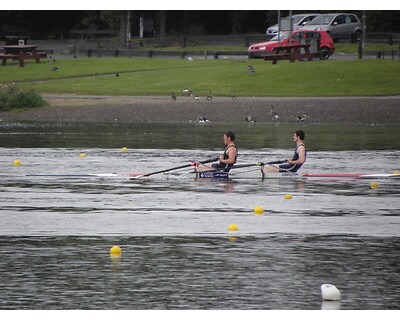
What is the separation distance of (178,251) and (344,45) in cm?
5624

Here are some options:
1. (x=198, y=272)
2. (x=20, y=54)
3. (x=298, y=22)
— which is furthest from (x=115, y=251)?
(x=298, y=22)

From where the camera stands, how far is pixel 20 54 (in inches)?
2798

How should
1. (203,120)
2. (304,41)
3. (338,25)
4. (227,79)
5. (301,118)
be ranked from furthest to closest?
(338,25), (304,41), (227,79), (203,120), (301,118)

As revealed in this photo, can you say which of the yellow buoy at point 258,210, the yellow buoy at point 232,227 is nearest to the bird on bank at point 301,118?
the yellow buoy at point 258,210

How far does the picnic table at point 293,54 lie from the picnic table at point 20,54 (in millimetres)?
16693

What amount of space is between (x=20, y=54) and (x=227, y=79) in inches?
678

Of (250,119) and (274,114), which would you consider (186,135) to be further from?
(274,114)

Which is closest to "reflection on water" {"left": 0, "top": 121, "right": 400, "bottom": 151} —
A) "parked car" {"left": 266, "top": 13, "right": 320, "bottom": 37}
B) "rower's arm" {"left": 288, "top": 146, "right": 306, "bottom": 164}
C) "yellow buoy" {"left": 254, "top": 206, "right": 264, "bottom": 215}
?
"rower's arm" {"left": 288, "top": 146, "right": 306, "bottom": 164}

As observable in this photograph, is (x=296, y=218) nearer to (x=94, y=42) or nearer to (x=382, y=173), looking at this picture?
(x=382, y=173)

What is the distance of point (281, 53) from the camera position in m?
65.4


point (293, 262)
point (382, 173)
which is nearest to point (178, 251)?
point (293, 262)

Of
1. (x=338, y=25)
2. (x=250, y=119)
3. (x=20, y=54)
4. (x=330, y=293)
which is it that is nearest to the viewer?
(x=330, y=293)

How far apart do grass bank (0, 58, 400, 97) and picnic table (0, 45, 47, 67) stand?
7.50 feet

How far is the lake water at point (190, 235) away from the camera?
17.5 metres
